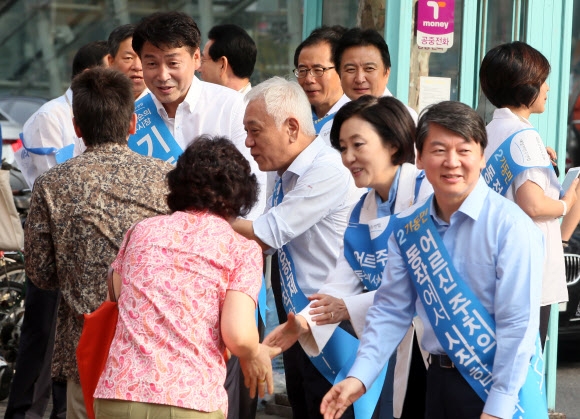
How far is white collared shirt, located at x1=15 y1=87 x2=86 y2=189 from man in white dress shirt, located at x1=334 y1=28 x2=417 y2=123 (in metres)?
1.49

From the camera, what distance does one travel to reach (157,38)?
5.43m

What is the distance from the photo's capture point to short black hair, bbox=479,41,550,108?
533 centimetres

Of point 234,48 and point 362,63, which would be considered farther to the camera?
point 234,48

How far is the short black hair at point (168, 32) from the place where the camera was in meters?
5.42

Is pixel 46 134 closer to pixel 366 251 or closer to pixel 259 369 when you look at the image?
pixel 366 251

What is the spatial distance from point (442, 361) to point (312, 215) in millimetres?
1159

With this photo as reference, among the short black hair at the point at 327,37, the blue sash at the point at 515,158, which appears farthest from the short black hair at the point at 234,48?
the blue sash at the point at 515,158

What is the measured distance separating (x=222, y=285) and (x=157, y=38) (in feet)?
6.86

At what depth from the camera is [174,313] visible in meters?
3.61

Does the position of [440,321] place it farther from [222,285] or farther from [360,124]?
[360,124]

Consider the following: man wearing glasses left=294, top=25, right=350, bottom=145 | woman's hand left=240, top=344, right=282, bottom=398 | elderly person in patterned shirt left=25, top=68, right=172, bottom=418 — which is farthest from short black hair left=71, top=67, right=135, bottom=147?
man wearing glasses left=294, top=25, right=350, bottom=145

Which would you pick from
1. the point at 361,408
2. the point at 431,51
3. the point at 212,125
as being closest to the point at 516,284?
the point at 361,408

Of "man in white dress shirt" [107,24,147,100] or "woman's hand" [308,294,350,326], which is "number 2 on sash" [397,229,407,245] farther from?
"man in white dress shirt" [107,24,147,100]

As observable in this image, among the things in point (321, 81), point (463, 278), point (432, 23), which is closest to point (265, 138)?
point (463, 278)
